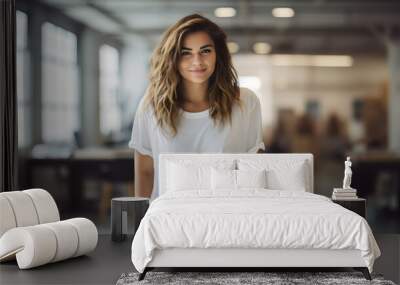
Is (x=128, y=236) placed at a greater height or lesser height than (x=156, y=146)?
lesser

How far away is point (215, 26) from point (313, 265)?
3301 millimetres

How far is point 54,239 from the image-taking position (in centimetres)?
563

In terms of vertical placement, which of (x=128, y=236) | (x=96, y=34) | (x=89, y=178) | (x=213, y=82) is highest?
(x=96, y=34)

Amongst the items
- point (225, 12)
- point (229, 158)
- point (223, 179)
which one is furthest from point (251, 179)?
point (225, 12)

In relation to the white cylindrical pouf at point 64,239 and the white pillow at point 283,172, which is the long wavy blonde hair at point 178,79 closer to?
the white pillow at point 283,172

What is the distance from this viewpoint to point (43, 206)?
6211 millimetres

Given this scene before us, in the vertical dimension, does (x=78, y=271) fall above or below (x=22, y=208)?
below

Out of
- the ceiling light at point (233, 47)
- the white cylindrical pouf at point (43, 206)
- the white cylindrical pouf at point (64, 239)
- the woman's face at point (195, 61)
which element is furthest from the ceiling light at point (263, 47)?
the white cylindrical pouf at point (64, 239)

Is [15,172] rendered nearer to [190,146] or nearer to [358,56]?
[190,146]

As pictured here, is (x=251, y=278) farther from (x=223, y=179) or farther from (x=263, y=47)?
(x=263, y=47)

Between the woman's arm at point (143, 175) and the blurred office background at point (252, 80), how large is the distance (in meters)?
0.18

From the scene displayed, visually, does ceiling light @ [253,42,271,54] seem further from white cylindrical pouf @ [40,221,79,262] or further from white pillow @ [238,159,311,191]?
white cylindrical pouf @ [40,221,79,262]

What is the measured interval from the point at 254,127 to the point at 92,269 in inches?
106

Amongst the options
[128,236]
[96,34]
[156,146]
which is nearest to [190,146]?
[156,146]
